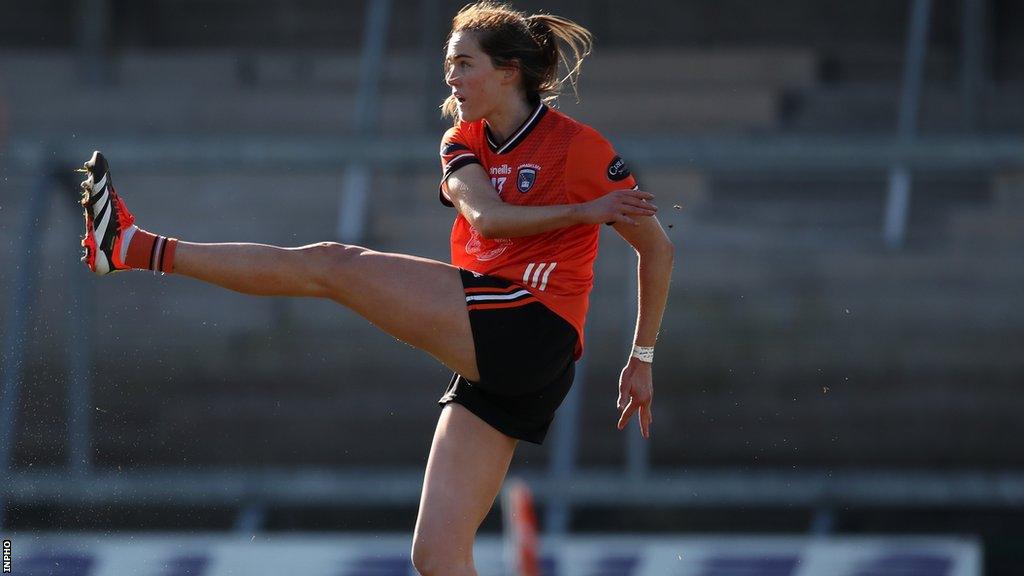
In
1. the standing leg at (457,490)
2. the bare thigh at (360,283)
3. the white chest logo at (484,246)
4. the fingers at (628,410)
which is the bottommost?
the standing leg at (457,490)

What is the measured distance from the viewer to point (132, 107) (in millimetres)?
8586

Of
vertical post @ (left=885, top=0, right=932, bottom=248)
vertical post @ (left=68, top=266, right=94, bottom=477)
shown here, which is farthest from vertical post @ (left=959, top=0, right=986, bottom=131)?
vertical post @ (left=68, top=266, right=94, bottom=477)

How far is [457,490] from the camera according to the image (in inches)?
137

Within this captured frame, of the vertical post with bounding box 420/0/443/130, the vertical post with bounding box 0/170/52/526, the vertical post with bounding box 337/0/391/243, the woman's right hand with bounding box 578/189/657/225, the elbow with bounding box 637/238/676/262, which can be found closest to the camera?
the woman's right hand with bounding box 578/189/657/225

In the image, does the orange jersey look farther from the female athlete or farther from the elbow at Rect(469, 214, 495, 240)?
the elbow at Rect(469, 214, 495, 240)

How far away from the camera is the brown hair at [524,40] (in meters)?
3.64

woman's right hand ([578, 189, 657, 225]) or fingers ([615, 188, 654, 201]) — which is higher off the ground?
fingers ([615, 188, 654, 201])

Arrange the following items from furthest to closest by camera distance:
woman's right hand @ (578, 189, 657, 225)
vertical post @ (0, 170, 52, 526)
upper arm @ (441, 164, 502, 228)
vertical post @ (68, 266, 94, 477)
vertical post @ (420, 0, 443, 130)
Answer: vertical post @ (420, 0, 443, 130), vertical post @ (68, 266, 94, 477), vertical post @ (0, 170, 52, 526), upper arm @ (441, 164, 502, 228), woman's right hand @ (578, 189, 657, 225)

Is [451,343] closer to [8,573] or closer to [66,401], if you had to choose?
[8,573]

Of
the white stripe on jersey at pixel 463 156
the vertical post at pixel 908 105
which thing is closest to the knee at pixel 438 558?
the white stripe on jersey at pixel 463 156

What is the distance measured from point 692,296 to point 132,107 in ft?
12.0

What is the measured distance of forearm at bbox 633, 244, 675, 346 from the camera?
3.61 metres

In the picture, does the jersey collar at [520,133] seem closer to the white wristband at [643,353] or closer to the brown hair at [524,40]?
the brown hair at [524,40]

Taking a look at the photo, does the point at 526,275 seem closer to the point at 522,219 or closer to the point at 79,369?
the point at 522,219
